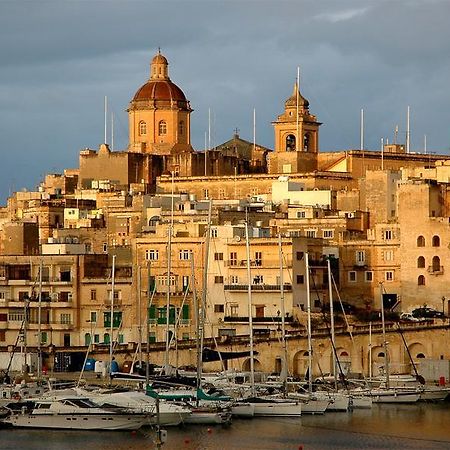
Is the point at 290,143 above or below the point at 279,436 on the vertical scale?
above

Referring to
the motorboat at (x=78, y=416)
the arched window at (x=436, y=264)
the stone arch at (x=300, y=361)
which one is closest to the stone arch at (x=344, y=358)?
the stone arch at (x=300, y=361)

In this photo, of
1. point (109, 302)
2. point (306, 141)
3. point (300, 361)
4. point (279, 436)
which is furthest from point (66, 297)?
point (306, 141)

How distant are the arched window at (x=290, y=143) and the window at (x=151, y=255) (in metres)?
24.3

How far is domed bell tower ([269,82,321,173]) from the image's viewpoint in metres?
132

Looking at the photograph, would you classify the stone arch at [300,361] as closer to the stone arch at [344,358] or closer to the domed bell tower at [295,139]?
the stone arch at [344,358]

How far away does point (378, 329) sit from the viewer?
103312 millimetres

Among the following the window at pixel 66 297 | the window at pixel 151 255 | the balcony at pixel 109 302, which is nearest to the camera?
the balcony at pixel 109 302

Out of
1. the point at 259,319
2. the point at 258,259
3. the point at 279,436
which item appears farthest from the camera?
the point at 258,259

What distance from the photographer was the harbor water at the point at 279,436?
83.2 meters

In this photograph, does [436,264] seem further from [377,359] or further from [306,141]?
[306,141]

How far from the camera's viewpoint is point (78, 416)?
85.6 metres

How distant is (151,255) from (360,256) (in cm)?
1041

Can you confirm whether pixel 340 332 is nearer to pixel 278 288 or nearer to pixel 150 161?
pixel 278 288

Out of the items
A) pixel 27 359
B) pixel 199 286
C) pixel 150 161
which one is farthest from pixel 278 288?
pixel 150 161
